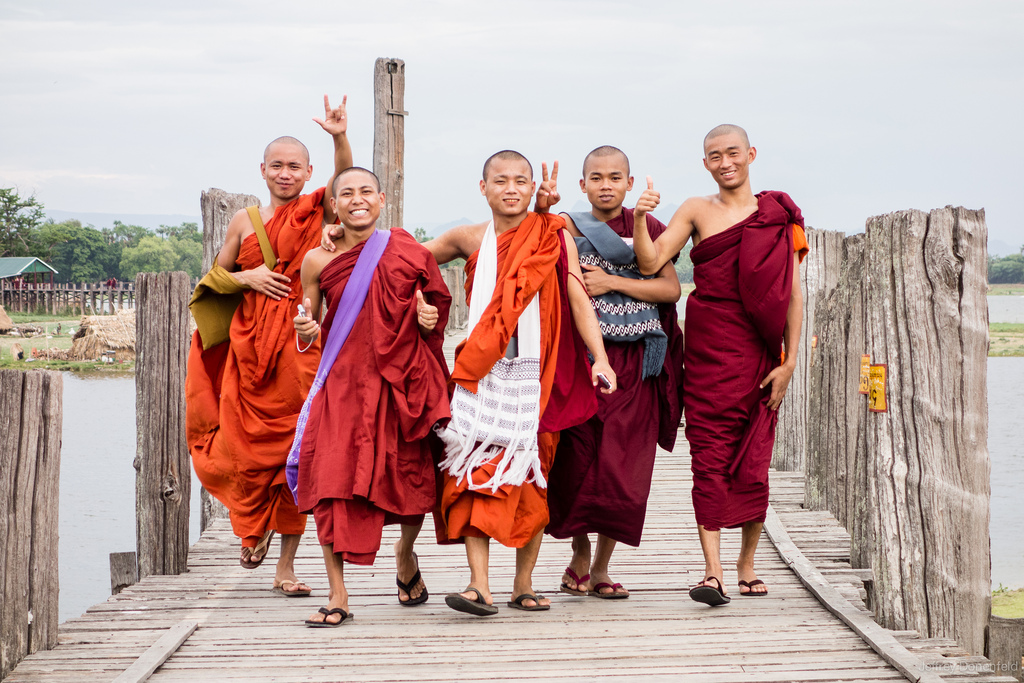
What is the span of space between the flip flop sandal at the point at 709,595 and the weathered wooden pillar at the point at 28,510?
266 cm

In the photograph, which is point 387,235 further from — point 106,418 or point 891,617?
point 106,418

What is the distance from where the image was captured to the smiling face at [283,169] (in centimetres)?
491

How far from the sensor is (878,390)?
4.13m

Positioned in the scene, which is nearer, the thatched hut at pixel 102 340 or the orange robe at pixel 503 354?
the orange robe at pixel 503 354

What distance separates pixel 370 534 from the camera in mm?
4000

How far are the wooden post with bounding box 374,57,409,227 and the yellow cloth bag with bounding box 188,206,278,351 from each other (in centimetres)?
479

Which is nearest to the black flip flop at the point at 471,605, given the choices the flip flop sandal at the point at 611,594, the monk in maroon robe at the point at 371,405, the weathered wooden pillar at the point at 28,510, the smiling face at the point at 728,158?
the monk in maroon robe at the point at 371,405

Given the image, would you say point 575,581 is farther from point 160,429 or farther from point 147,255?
point 147,255

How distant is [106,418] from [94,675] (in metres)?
27.9

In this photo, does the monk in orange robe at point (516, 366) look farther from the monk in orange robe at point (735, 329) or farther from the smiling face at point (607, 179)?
the monk in orange robe at point (735, 329)

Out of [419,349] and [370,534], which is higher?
[419,349]

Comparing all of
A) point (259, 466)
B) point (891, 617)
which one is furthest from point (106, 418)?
point (891, 617)

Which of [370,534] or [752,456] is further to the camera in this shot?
[752,456]

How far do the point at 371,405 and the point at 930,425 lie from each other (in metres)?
2.35
